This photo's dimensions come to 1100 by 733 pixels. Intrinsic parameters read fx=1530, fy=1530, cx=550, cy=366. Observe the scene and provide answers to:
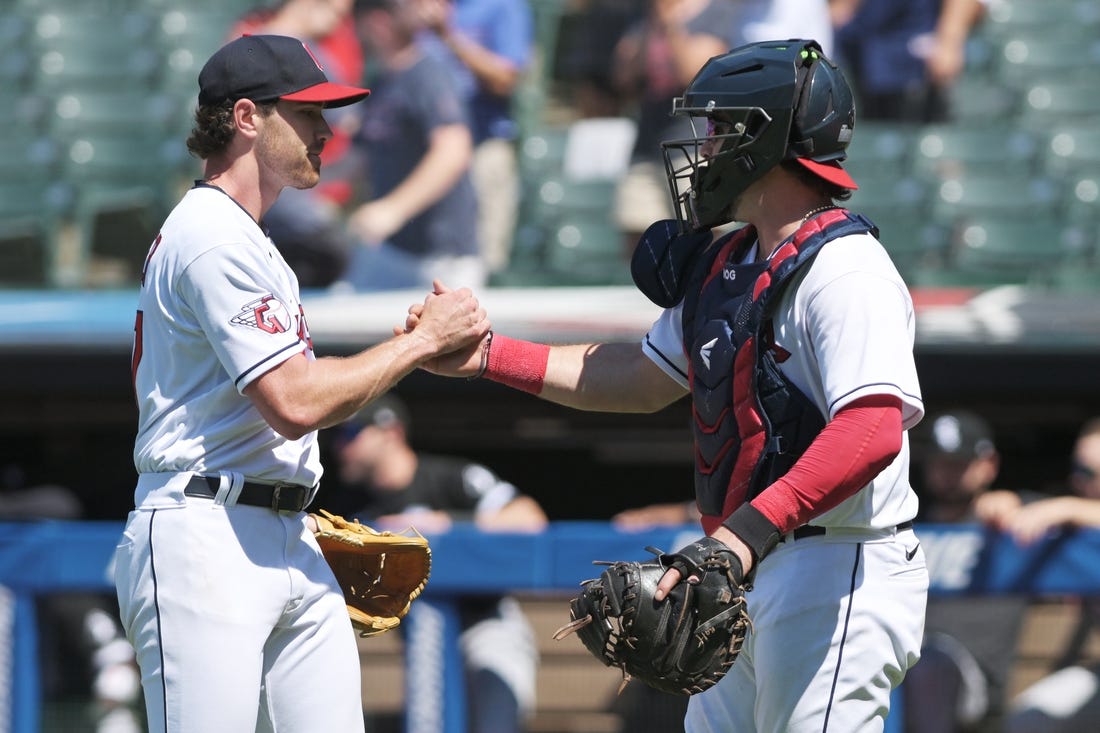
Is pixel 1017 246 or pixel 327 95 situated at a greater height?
pixel 327 95

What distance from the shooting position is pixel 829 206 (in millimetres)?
2920

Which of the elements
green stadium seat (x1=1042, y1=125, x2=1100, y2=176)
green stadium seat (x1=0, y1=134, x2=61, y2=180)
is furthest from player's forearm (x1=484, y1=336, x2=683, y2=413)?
green stadium seat (x1=1042, y1=125, x2=1100, y2=176)

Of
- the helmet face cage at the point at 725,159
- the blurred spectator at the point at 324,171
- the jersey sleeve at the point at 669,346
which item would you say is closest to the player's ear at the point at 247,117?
the helmet face cage at the point at 725,159

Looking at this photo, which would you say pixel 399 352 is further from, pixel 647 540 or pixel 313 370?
pixel 647 540

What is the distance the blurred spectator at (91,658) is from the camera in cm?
493

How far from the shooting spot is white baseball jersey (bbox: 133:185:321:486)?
276cm

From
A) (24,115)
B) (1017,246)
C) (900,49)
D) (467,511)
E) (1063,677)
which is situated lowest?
(1063,677)

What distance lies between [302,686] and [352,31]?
5.04 meters

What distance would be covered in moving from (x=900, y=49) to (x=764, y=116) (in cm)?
508

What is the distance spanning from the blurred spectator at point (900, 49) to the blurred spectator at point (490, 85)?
1652 millimetres

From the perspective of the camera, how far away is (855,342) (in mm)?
2631

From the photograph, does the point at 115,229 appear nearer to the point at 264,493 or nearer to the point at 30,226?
the point at 30,226

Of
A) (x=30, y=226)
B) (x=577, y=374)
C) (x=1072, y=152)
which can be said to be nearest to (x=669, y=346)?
(x=577, y=374)

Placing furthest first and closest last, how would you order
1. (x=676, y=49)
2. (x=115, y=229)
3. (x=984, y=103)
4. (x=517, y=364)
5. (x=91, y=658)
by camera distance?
(x=984, y=103)
(x=115, y=229)
(x=676, y=49)
(x=91, y=658)
(x=517, y=364)
